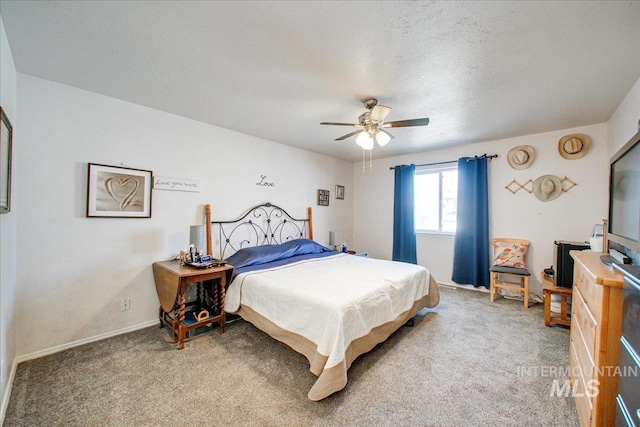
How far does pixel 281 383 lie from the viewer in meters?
1.80

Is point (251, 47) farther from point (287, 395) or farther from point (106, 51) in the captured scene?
point (287, 395)

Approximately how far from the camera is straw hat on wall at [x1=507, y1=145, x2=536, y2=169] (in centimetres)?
353

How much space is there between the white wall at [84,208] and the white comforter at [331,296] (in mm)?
1045

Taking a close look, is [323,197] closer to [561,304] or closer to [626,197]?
[561,304]

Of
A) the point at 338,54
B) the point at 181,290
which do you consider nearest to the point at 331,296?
the point at 181,290

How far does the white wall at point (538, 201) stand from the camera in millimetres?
3174

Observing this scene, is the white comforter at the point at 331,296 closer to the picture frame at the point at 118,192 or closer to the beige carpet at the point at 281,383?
the beige carpet at the point at 281,383

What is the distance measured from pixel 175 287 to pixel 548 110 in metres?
4.13

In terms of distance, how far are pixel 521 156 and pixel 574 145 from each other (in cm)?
53

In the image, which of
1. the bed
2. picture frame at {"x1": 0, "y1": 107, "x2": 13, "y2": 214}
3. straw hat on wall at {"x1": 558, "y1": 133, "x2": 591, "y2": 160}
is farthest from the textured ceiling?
the bed

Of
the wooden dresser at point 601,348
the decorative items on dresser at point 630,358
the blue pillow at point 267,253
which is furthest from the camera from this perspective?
the blue pillow at point 267,253

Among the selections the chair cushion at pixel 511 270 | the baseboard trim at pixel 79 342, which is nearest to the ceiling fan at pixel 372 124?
the chair cushion at pixel 511 270

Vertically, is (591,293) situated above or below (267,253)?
above

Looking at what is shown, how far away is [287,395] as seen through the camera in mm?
1687
